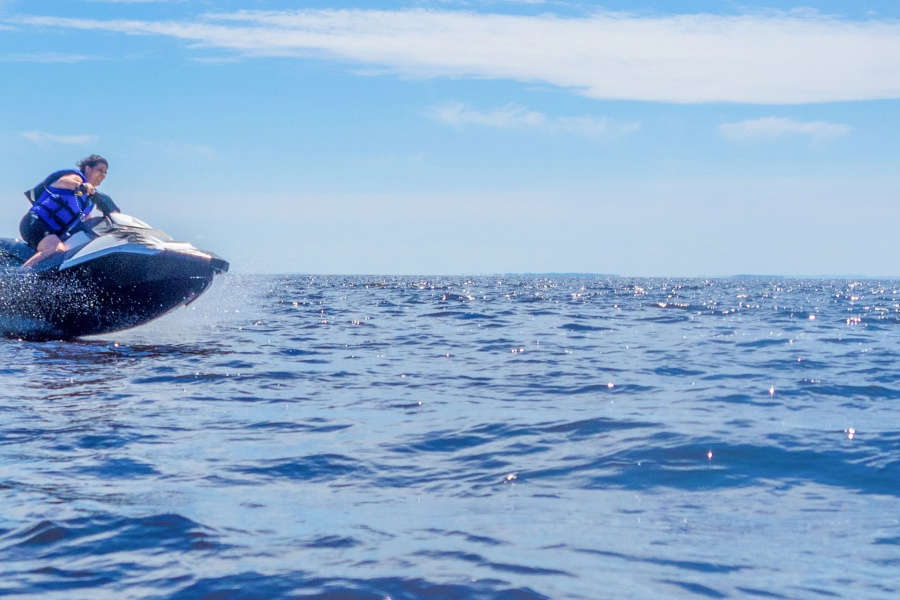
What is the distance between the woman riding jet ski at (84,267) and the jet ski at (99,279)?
1cm

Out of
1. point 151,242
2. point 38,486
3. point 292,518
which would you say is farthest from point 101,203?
point 292,518

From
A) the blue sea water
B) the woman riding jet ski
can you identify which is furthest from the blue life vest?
the blue sea water

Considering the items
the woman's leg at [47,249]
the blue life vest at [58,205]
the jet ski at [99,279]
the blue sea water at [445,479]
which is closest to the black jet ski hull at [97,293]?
the jet ski at [99,279]

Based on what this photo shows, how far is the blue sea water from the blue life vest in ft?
9.97

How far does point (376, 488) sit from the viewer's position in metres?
4.49

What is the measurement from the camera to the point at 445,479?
15.5 ft

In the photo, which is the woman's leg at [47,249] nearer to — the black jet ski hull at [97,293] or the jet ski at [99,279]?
the jet ski at [99,279]

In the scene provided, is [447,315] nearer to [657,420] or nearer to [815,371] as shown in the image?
[815,371]

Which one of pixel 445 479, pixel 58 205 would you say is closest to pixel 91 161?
pixel 58 205

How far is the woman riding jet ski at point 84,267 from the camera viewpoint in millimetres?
11625

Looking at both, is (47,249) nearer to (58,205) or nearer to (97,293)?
(58,205)

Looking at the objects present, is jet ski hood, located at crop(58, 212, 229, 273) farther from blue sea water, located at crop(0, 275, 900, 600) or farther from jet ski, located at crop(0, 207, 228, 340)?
blue sea water, located at crop(0, 275, 900, 600)

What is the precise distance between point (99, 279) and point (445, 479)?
8.70 metres

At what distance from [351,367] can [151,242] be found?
13.9 feet
